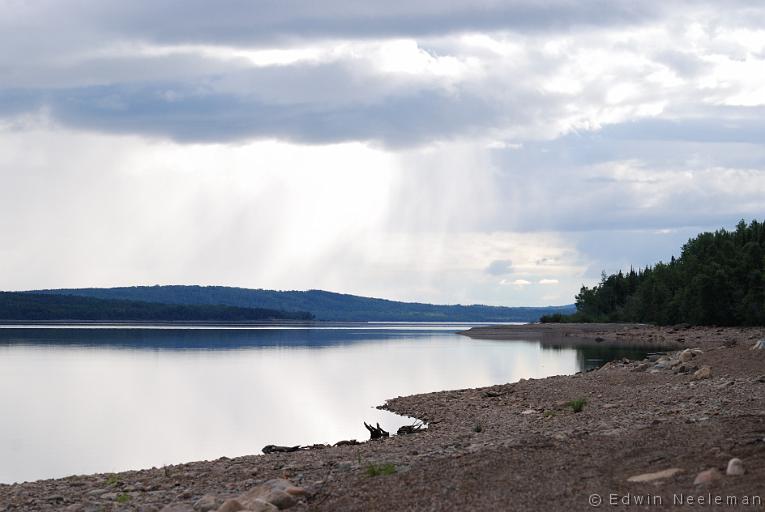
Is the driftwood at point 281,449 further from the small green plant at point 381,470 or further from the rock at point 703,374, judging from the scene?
the rock at point 703,374

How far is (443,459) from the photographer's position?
16.9 metres

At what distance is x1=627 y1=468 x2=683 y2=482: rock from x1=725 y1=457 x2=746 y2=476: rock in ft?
2.36

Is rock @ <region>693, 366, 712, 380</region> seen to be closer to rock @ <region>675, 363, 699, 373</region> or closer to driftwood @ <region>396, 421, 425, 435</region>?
rock @ <region>675, 363, 699, 373</region>

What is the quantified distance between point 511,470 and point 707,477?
131 inches

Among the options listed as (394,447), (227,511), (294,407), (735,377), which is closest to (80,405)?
(294,407)

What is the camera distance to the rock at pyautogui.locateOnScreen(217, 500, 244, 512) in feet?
45.0

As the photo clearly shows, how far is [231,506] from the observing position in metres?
13.8

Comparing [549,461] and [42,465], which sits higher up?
[549,461]

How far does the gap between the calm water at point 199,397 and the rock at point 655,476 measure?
55.6 feet

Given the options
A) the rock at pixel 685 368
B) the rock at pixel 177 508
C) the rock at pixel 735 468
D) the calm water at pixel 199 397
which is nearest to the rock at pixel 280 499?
the rock at pixel 177 508

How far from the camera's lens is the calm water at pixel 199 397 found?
29.8 meters

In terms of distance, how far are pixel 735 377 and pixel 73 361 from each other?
2263 inches

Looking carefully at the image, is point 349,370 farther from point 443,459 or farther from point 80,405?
point 443,459

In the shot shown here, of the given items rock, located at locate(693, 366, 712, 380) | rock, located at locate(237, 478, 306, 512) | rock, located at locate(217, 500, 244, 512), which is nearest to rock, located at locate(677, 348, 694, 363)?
rock, located at locate(693, 366, 712, 380)
